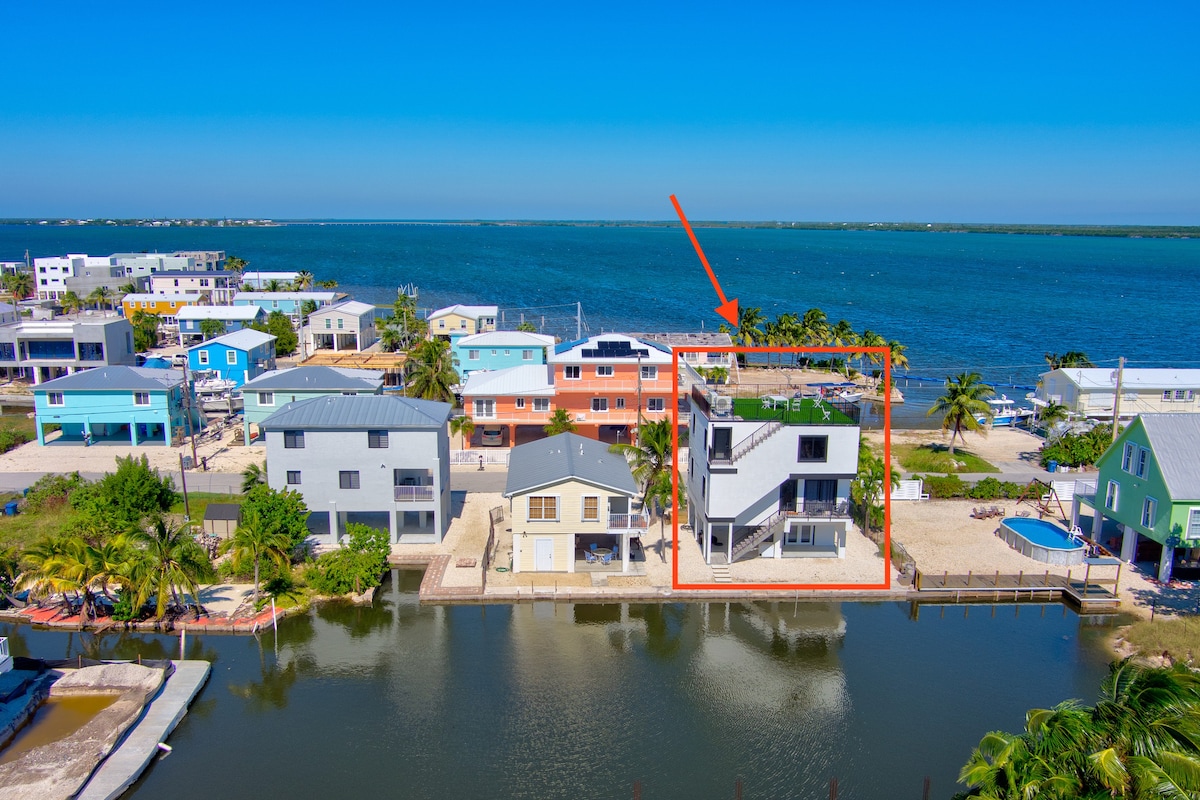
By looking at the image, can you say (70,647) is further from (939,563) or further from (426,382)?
(939,563)

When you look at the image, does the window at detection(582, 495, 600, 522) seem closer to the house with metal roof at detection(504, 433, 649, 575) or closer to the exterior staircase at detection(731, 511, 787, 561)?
the house with metal roof at detection(504, 433, 649, 575)

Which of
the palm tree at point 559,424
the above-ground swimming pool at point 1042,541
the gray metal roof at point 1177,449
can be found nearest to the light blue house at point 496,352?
the palm tree at point 559,424

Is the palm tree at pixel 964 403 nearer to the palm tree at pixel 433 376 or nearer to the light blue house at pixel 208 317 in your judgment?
the palm tree at pixel 433 376

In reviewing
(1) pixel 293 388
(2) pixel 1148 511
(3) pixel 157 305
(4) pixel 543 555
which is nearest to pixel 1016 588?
(2) pixel 1148 511

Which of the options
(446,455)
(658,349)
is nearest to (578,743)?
(446,455)

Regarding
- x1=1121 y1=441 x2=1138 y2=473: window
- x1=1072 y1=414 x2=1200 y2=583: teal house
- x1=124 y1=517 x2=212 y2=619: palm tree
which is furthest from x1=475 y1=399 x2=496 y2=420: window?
x1=1121 y1=441 x2=1138 y2=473: window
